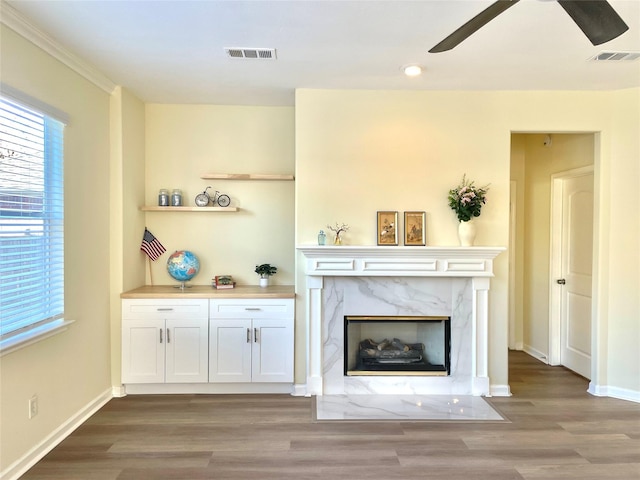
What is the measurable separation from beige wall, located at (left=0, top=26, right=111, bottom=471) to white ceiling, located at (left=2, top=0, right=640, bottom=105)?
270 millimetres

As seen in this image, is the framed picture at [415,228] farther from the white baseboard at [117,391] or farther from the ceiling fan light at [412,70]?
the white baseboard at [117,391]

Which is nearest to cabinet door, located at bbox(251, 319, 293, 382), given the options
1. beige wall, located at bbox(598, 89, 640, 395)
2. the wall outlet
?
the wall outlet

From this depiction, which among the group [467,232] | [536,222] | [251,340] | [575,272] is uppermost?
[536,222]

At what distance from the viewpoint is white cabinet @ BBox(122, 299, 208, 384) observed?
3.55 meters

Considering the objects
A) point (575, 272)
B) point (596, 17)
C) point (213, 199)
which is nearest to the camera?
point (596, 17)

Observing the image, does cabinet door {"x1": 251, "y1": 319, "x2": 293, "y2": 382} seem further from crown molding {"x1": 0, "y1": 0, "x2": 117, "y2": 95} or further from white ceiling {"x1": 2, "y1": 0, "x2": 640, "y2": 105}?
crown molding {"x1": 0, "y1": 0, "x2": 117, "y2": 95}

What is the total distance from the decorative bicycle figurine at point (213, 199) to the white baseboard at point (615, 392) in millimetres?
3845

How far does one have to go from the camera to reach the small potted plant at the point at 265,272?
12.9 ft

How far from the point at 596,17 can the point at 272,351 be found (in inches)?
125

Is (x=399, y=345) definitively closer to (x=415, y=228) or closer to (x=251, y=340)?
(x=415, y=228)

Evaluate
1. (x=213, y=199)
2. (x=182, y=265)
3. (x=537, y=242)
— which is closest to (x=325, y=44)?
(x=213, y=199)

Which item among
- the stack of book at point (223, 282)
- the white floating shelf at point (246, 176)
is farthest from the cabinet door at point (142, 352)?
the white floating shelf at point (246, 176)

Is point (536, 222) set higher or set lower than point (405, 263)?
higher

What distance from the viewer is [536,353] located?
186 inches
